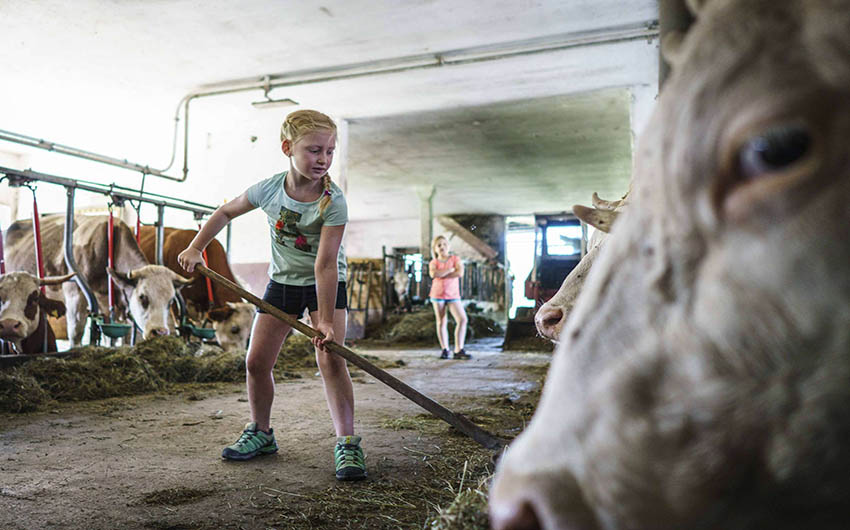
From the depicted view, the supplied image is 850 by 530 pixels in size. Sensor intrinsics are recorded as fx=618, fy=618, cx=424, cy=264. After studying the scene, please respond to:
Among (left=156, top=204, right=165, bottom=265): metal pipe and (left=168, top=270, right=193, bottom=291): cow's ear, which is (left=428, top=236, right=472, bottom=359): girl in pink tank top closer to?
(left=168, top=270, right=193, bottom=291): cow's ear

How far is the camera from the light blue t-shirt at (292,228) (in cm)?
265

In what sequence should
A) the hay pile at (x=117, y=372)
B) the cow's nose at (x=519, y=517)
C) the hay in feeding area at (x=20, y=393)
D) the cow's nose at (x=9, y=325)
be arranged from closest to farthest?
the cow's nose at (x=519, y=517), the hay in feeding area at (x=20, y=393), the hay pile at (x=117, y=372), the cow's nose at (x=9, y=325)

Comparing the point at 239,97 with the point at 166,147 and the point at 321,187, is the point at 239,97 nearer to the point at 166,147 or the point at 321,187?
the point at 166,147

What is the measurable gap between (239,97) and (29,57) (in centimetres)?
223

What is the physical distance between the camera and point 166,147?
10211mm

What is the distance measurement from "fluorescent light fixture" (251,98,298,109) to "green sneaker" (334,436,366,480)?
19.6ft

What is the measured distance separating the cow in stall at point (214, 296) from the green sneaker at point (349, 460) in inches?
162

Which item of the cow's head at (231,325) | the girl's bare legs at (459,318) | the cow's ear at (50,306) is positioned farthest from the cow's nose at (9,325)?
the girl's bare legs at (459,318)

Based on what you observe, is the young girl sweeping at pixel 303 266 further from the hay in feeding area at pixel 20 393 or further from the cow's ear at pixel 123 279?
the cow's ear at pixel 123 279

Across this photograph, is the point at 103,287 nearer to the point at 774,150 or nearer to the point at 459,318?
the point at 459,318

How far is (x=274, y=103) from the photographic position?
772 cm

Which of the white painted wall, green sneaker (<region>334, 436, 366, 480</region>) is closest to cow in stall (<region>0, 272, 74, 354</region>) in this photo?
green sneaker (<region>334, 436, 366, 480</region>)

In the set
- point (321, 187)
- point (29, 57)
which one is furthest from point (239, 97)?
point (321, 187)

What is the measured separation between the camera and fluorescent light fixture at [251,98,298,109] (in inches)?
301
